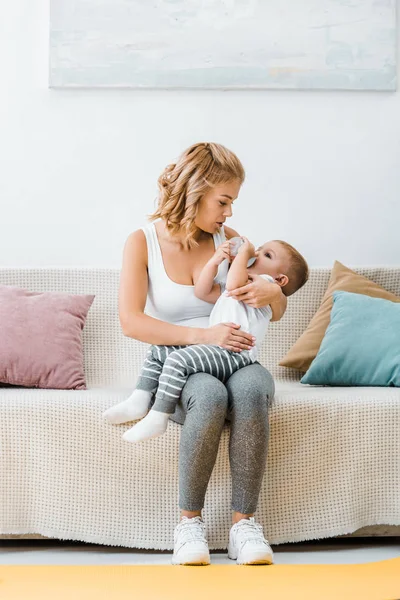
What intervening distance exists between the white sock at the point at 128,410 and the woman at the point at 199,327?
2 centimetres

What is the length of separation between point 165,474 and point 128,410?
0.21 metres

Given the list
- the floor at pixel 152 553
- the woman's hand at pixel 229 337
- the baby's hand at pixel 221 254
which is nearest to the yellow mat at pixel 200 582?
the floor at pixel 152 553

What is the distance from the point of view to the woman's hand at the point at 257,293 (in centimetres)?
209

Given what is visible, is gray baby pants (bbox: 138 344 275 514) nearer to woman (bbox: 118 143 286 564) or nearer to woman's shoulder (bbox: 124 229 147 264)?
woman (bbox: 118 143 286 564)

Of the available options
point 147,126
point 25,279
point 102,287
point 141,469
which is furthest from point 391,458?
point 147,126

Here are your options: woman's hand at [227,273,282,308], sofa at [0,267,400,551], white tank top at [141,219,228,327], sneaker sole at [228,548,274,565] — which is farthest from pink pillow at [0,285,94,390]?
→ sneaker sole at [228,548,274,565]

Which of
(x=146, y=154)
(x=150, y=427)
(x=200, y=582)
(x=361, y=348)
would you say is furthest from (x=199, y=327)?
(x=146, y=154)

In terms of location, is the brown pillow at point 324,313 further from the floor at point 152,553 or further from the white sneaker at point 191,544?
the white sneaker at point 191,544

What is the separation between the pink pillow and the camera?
7.95 feet

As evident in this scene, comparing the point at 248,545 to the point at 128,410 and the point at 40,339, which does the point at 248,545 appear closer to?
the point at 128,410

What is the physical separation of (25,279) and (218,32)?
1189mm

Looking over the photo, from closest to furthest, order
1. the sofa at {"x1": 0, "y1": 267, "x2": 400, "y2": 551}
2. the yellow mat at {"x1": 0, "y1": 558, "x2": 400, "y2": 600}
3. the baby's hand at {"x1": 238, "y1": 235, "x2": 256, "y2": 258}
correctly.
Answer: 1. the yellow mat at {"x1": 0, "y1": 558, "x2": 400, "y2": 600}
2. the sofa at {"x1": 0, "y1": 267, "x2": 400, "y2": 551}
3. the baby's hand at {"x1": 238, "y1": 235, "x2": 256, "y2": 258}

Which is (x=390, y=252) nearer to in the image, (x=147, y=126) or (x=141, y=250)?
(x=147, y=126)

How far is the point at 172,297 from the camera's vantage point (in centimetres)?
219
